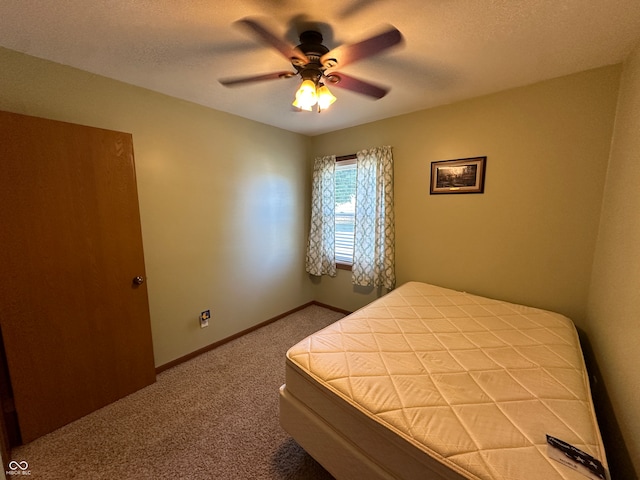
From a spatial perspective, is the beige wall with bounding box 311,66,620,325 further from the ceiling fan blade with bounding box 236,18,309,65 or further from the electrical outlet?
the electrical outlet

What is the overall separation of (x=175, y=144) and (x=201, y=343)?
77.9 inches

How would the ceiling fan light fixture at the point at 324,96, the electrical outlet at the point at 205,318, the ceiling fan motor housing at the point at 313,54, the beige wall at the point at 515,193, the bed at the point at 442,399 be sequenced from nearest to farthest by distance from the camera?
the bed at the point at 442,399
the ceiling fan motor housing at the point at 313,54
the ceiling fan light fixture at the point at 324,96
the beige wall at the point at 515,193
the electrical outlet at the point at 205,318

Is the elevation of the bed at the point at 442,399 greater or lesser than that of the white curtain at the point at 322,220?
lesser

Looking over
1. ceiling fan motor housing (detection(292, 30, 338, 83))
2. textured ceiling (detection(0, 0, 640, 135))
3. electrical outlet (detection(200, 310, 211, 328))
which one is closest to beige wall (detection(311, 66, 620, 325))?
textured ceiling (detection(0, 0, 640, 135))

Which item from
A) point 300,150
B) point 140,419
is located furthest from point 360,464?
→ point 300,150

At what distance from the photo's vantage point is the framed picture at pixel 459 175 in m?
2.32

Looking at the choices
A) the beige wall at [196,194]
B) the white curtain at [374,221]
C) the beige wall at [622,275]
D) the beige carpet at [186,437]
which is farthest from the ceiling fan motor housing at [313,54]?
the beige carpet at [186,437]

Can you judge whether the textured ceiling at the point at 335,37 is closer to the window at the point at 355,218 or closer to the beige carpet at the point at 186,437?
the window at the point at 355,218

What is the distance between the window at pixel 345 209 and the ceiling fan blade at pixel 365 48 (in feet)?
6.15

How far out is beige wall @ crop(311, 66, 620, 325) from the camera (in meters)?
1.87

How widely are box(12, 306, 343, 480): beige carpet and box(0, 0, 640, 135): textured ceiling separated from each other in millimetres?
2457

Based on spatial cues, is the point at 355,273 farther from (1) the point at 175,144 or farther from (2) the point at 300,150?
(1) the point at 175,144

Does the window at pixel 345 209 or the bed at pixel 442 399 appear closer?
the bed at pixel 442 399

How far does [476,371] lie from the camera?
4.37ft
